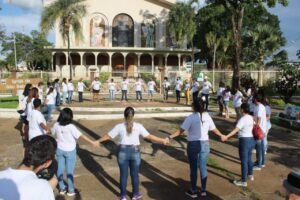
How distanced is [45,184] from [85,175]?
520cm

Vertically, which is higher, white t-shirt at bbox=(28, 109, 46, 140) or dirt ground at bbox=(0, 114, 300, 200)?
white t-shirt at bbox=(28, 109, 46, 140)

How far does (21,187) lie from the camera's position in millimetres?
2273

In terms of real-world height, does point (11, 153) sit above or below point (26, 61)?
below

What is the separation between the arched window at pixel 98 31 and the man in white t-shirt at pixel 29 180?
131 feet

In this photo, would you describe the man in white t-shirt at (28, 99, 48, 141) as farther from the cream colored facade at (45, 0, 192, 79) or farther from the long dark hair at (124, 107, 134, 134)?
the cream colored facade at (45, 0, 192, 79)

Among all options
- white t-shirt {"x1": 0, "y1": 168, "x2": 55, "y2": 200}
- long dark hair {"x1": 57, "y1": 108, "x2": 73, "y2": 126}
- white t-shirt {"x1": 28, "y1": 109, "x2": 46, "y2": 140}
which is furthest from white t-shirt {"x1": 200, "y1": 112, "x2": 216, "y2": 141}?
white t-shirt {"x1": 0, "y1": 168, "x2": 55, "y2": 200}

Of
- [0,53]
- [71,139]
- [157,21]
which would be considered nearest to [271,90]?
[157,21]

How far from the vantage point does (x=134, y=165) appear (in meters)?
5.61

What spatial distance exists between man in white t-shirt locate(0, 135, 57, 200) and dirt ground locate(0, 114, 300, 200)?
3.38 m

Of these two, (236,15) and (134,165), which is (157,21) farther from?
(134,165)

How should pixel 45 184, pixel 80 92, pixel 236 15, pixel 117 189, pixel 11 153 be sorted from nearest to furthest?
pixel 45 184
pixel 117 189
pixel 11 153
pixel 80 92
pixel 236 15

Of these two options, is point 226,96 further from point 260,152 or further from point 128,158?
point 128,158

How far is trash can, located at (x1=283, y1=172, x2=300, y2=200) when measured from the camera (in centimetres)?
271

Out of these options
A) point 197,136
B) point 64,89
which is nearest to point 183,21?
point 64,89
